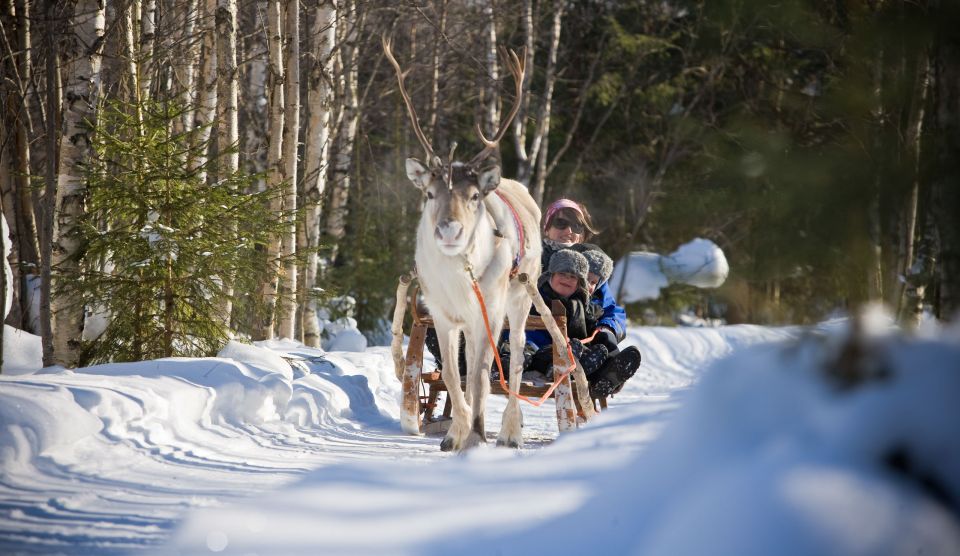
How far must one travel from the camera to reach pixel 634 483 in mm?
2275

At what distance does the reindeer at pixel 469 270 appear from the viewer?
5523 millimetres

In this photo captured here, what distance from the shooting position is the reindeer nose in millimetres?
5266

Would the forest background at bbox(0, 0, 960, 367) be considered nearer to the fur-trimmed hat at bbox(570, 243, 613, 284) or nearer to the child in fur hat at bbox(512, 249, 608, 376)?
the fur-trimmed hat at bbox(570, 243, 613, 284)

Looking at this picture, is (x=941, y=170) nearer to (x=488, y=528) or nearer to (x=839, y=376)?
(x=839, y=376)

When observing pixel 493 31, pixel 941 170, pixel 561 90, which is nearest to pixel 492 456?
pixel 941 170

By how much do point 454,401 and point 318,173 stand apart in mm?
6280

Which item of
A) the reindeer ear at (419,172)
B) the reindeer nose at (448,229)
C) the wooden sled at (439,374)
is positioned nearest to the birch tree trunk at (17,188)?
the wooden sled at (439,374)

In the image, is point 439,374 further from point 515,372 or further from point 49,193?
point 49,193

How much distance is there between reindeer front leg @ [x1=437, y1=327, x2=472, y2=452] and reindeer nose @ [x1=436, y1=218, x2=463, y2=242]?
909 millimetres

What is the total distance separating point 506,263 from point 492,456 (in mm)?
2909

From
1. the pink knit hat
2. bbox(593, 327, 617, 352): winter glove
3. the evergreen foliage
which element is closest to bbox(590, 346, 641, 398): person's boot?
bbox(593, 327, 617, 352): winter glove

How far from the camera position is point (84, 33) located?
25.4ft

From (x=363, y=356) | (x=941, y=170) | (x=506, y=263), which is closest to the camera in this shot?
(x=941, y=170)

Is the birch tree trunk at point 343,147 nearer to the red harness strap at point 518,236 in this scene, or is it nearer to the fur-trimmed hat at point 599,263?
the fur-trimmed hat at point 599,263
